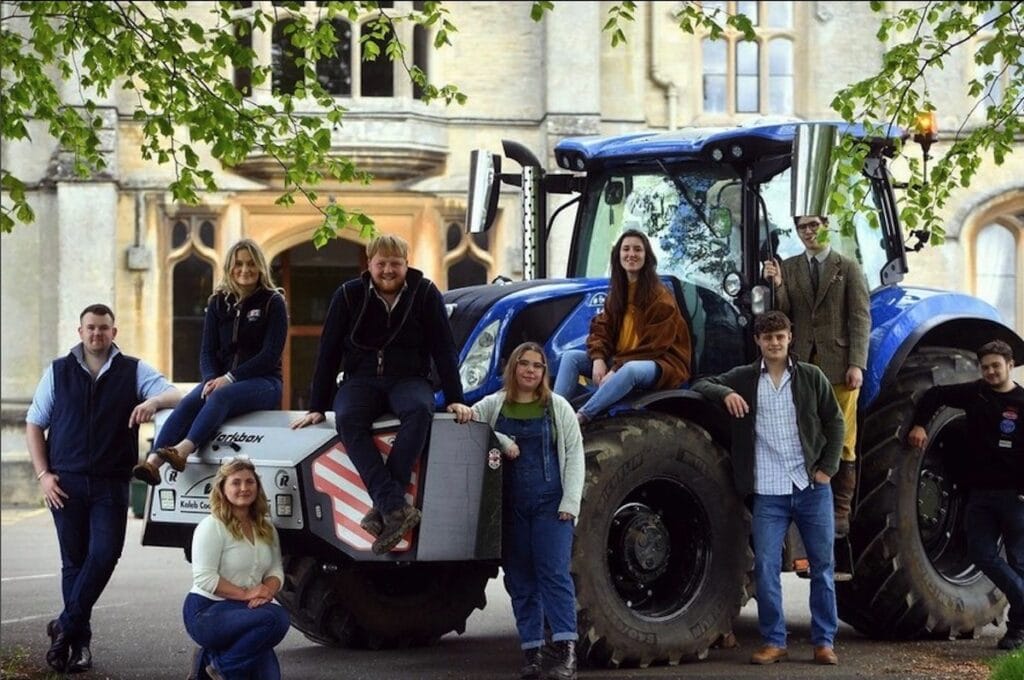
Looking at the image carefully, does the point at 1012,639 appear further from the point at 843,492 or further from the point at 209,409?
the point at 209,409

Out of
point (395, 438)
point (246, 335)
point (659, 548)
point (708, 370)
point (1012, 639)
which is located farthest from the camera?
point (1012, 639)

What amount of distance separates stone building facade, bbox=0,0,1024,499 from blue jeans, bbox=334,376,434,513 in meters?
16.1

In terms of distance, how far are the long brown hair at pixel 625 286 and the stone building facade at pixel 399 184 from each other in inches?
598

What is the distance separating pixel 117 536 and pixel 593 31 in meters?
16.5

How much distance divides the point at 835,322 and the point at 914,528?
1.33 m

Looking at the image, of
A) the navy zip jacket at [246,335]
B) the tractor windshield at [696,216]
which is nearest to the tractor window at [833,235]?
the tractor windshield at [696,216]

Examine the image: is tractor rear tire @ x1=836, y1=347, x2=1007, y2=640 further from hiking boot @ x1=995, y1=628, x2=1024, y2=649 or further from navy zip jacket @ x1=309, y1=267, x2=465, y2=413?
navy zip jacket @ x1=309, y1=267, x2=465, y2=413

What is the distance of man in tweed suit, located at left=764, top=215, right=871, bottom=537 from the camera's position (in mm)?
10742

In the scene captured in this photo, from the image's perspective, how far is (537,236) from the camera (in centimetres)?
1173

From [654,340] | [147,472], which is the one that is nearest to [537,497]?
[654,340]

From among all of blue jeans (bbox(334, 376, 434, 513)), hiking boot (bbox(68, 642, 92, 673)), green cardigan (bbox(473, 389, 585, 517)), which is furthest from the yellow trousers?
hiking boot (bbox(68, 642, 92, 673))

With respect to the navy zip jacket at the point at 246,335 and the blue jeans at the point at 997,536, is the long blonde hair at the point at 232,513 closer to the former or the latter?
the navy zip jacket at the point at 246,335

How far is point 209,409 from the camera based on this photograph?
9.64m

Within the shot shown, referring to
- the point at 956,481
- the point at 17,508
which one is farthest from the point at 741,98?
the point at 956,481
